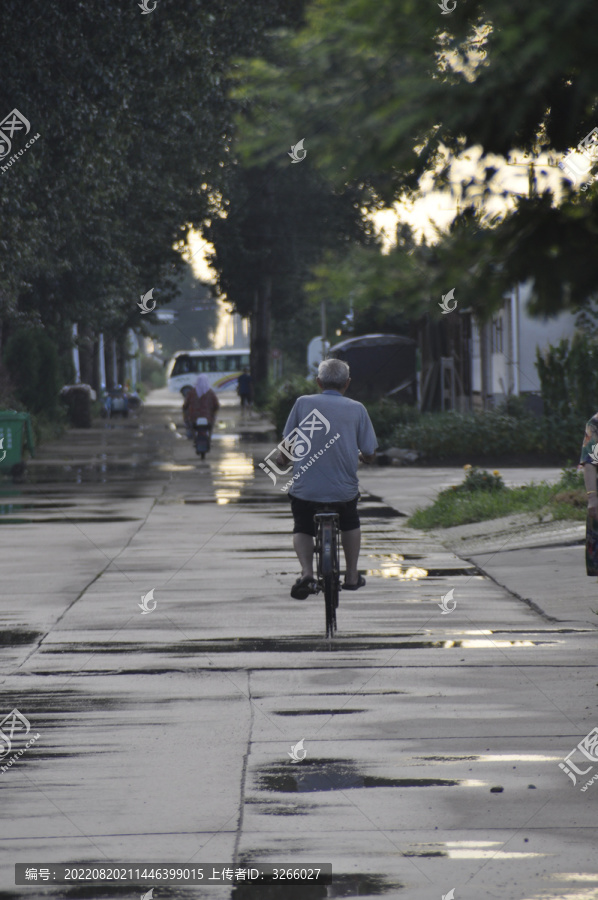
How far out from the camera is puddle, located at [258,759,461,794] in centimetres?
577

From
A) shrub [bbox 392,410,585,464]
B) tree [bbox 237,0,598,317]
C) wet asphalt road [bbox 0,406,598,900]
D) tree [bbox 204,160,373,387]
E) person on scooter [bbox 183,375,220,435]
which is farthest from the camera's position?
tree [bbox 204,160,373,387]

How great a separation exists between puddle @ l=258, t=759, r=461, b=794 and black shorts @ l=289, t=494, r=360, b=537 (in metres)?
3.35

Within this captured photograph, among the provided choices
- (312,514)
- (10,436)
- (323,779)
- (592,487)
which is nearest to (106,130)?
(10,436)

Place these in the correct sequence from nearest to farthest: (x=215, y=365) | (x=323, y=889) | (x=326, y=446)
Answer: (x=323, y=889) < (x=326, y=446) < (x=215, y=365)

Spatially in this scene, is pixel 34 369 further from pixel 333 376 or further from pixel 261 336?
pixel 333 376

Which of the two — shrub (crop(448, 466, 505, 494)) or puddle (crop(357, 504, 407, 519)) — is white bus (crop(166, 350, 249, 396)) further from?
shrub (crop(448, 466, 505, 494))

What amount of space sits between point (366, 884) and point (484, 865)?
0.48 meters

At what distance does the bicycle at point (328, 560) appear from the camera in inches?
351

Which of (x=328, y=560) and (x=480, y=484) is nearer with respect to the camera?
(x=328, y=560)

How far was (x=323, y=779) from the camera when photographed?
5910 mm

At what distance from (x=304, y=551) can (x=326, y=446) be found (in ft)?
2.62

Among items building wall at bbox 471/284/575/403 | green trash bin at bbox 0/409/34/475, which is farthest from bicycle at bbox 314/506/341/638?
building wall at bbox 471/284/575/403

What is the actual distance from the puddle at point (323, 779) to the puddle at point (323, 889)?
1.06 meters

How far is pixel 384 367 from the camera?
46938 millimetres
